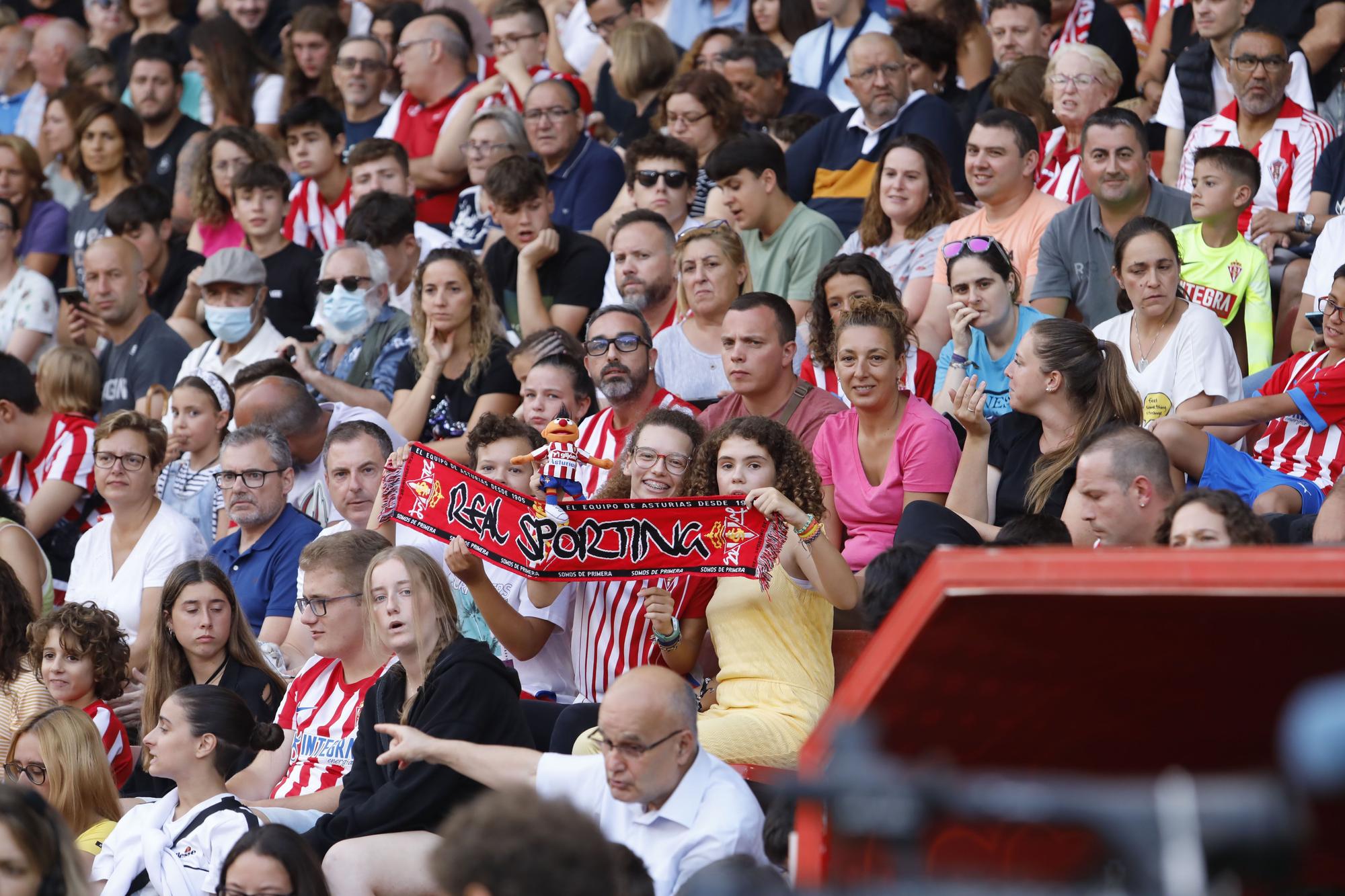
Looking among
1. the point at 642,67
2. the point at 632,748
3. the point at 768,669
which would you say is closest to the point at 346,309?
the point at 642,67

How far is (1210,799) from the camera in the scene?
1465 mm

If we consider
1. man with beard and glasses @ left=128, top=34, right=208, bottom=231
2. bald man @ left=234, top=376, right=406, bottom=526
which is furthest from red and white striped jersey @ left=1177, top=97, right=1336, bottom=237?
man with beard and glasses @ left=128, top=34, right=208, bottom=231

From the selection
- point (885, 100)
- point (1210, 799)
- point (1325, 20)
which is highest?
point (1325, 20)

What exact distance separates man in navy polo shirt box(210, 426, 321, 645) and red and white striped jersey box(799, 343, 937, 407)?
2247 millimetres

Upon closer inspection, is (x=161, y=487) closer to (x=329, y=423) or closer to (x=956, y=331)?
(x=329, y=423)

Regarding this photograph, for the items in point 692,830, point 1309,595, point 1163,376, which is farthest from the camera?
point 1163,376

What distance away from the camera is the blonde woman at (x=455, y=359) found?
26.7 ft

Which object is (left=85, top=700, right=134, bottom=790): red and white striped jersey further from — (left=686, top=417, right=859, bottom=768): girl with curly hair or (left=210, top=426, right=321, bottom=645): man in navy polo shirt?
(left=686, top=417, right=859, bottom=768): girl with curly hair

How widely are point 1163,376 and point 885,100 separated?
2970mm

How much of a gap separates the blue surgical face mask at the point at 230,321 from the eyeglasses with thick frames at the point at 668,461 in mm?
3937

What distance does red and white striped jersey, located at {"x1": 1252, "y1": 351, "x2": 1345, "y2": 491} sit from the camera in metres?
6.43

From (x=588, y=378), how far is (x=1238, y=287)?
2783 millimetres

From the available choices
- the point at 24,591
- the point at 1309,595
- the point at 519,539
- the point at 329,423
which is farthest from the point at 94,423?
the point at 1309,595

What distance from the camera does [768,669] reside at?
215 inches
